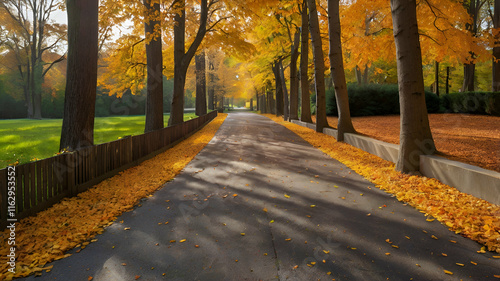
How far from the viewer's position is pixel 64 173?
5.04m

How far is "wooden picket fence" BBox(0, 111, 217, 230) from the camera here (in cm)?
400

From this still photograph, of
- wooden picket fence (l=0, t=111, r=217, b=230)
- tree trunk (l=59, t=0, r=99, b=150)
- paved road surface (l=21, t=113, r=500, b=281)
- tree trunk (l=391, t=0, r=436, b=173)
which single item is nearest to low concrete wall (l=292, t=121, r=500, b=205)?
tree trunk (l=391, t=0, r=436, b=173)

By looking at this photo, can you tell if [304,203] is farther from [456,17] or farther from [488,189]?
[456,17]

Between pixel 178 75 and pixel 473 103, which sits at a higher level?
pixel 178 75

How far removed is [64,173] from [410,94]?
716 centimetres

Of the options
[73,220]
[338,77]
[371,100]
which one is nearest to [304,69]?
[338,77]

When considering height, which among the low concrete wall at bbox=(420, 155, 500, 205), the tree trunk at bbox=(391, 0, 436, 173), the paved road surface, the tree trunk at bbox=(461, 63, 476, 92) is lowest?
the paved road surface

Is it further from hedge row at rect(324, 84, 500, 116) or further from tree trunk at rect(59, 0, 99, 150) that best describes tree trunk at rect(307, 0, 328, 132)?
tree trunk at rect(59, 0, 99, 150)

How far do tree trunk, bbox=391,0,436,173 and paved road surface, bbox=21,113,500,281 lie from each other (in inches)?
55.8

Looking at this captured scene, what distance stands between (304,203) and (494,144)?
8.13 metres

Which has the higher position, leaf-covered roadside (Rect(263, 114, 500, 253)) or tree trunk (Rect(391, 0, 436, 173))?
tree trunk (Rect(391, 0, 436, 173))

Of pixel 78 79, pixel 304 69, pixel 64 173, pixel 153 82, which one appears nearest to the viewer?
pixel 64 173

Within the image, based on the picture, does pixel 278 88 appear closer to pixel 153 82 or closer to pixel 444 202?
pixel 153 82

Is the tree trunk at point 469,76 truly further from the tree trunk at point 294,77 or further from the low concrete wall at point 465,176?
the low concrete wall at point 465,176
